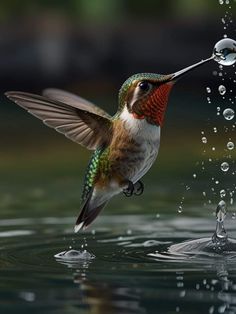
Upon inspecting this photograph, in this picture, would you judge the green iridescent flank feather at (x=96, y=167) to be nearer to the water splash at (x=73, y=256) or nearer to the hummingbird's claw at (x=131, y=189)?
the hummingbird's claw at (x=131, y=189)

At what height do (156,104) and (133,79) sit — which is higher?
(133,79)

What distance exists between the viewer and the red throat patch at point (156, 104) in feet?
17.7

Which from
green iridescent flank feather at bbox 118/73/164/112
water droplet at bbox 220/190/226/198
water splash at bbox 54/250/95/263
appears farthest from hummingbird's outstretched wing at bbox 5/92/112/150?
water droplet at bbox 220/190/226/198

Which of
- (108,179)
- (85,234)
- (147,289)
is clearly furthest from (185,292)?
(85,234)

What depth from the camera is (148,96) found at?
17.9ft

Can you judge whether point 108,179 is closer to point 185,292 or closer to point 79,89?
point 185,292

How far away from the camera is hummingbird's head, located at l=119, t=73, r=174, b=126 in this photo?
5.39 meters

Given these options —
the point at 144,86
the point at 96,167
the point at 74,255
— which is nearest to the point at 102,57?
the point at 74,255

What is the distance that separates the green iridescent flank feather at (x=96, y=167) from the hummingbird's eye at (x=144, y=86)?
1.54 feet

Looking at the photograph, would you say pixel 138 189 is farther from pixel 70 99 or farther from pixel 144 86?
pixel 70 99

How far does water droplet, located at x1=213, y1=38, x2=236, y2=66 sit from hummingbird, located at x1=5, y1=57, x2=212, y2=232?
0.43 ft

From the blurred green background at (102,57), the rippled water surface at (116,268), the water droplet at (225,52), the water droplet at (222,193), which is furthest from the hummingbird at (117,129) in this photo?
the blurred green background at (102,57)

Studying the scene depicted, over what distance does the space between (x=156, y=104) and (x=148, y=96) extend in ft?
0.23

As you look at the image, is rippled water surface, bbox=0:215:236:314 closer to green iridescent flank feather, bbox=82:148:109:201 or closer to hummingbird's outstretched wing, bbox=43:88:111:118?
green iridescent flank feather, bbox=82:148:109:201
